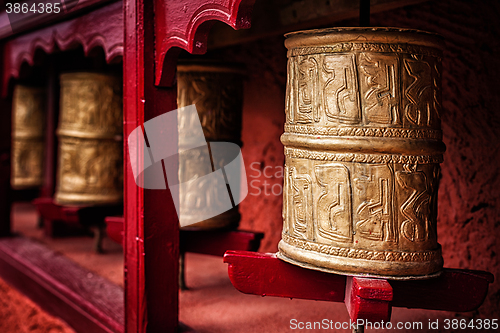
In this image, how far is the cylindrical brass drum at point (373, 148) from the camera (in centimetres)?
185

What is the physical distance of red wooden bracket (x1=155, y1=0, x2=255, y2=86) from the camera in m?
1.97

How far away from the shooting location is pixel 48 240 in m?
5.34

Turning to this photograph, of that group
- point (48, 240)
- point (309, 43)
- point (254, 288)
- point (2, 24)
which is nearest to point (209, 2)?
point (309, 43)

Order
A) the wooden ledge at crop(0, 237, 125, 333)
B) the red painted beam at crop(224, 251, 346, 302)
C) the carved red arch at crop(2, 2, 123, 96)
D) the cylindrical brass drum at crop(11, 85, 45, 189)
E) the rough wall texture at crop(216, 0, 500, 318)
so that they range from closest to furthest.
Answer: the red painted beam at crop(224, 251, 346, 302) → the rough wall texture at crop(216, 0, 500, 318) → the carved red arch at crop(2, 2, 123, 96) → the wooden ledge at crop(0, 237, 125, 333) → the cylindrical brass drum at crop(11, 85, 45, 189)

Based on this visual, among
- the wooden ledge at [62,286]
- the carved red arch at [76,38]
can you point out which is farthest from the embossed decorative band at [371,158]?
the wooden ledge at [62,286]

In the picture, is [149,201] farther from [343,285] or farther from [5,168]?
[5,168]

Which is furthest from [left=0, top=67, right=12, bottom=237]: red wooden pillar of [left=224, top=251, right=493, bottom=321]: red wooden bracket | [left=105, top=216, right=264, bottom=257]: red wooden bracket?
[left=224, top=251, right=493, bottom=321]: red wooden bracket

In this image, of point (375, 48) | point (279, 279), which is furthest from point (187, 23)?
point (279, 279)

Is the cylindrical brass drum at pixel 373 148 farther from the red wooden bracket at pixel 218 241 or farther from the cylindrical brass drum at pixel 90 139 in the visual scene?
the cylindrical brass drum at pixel 90 139

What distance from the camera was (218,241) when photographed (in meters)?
3.15

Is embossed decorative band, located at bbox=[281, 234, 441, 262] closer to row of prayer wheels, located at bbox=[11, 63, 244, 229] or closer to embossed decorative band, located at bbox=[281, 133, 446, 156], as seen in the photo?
embossed decorative band, located at bbox=[281, 133, 446, 156]

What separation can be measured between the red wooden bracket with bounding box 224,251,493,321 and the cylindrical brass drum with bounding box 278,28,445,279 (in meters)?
0.14

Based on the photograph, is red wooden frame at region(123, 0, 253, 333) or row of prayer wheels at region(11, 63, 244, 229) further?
row of prayer wheels at region(11, 63, 244, 229)

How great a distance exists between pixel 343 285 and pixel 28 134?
5506mm
